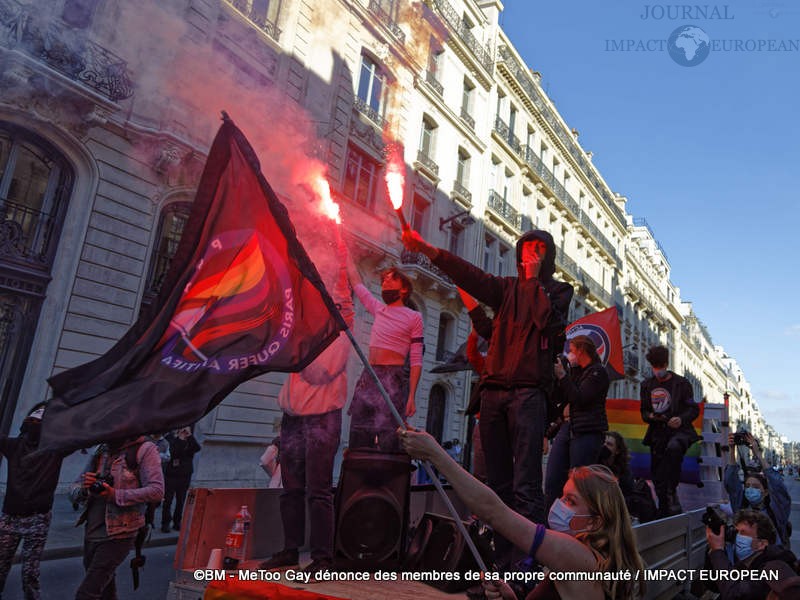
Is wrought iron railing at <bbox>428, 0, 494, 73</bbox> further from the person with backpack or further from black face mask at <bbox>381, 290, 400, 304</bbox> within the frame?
the person with backpack

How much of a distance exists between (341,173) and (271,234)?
12211 millimetres

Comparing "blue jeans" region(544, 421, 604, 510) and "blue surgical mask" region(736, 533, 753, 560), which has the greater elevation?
"blue jeans" region(544, 421, 604, 510)

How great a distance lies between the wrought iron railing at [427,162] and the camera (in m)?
20.1

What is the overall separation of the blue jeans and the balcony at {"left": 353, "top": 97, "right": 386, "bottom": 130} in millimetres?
12190

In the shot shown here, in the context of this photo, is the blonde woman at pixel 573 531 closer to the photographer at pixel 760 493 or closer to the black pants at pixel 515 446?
the black pants at pixel 515 446

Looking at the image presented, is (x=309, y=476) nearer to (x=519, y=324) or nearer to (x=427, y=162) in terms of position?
(x=519, y=324)

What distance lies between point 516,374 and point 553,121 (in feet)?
107

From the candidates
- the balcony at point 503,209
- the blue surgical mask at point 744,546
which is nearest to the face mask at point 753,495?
the blue surgical mask at point 744,546

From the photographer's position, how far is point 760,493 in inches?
231

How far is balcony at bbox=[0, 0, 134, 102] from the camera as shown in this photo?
8.23m

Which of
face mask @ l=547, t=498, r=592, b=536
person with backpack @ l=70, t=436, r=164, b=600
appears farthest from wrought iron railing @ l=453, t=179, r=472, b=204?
face mask @ l=547, t=498, r=592, b=536

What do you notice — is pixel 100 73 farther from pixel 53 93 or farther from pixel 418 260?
pixel 418 260

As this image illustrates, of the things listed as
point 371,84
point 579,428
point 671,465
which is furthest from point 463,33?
point 579,428

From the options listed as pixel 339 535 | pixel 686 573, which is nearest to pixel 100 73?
pixel 339 535
